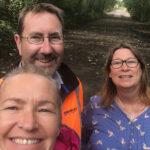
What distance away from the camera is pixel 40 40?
6.49ft

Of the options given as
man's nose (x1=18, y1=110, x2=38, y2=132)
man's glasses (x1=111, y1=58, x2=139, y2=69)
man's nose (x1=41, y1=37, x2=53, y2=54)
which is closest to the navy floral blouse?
man's glasses (x1=111, y1=58, x2=139, y2=69)

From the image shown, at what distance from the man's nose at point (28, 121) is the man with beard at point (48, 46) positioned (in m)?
0.69

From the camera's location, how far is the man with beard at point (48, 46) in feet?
6.48

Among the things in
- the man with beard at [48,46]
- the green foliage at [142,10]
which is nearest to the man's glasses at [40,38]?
the man with beard at [48,46]

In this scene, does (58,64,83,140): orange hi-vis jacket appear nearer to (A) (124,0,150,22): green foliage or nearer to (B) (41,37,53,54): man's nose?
(B) (41,37,53,54): man's nose

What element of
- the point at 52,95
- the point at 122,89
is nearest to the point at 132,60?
the point at 122,89

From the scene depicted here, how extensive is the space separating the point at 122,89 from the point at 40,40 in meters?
1.17

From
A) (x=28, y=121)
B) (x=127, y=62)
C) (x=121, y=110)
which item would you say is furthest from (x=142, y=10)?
(x=28, y=121)

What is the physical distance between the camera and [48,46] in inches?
77.8

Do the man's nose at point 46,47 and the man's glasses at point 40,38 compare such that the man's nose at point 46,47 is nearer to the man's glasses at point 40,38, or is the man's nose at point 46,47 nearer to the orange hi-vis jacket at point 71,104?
the man's glasses at point 40,38

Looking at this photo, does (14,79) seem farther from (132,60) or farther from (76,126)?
(132,60)

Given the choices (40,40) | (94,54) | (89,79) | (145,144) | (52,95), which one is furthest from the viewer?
(94,54)

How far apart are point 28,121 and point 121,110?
5.23ft

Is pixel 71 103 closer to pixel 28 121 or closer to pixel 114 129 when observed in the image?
pixel 114 129
